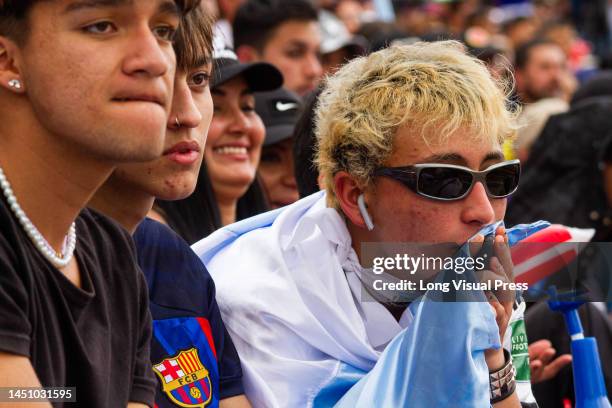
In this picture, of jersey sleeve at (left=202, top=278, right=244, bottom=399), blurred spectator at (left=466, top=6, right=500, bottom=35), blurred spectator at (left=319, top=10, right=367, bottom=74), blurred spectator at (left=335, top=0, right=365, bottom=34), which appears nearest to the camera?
jersey sleeve at (left=202, top=278, right=244, bottom=399)

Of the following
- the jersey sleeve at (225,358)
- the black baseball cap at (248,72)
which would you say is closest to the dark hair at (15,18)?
the jersey sleeve at (225,358)

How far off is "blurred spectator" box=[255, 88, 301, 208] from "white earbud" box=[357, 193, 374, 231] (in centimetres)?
164

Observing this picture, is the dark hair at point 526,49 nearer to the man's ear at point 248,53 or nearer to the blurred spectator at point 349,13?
the blurred spectator at point 349,13

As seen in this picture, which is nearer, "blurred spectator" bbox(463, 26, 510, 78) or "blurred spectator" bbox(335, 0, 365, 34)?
"blurred spectator" bbox(463, 26, 510, 78)

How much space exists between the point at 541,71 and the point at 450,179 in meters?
7.67

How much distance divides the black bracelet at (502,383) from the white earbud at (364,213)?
54 cm

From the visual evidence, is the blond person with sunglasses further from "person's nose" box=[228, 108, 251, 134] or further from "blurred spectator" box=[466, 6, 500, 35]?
"blurred spectator" box=[466, 6, 500, 35]

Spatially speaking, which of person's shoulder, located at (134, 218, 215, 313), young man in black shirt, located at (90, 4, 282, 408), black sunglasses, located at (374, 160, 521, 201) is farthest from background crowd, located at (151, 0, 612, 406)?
person's shoulder, located at (134, 218, 215, 313)

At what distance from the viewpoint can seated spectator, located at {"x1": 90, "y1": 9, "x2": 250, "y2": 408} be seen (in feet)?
8.55

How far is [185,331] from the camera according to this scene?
264cm

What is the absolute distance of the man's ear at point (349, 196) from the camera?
10.0 feet

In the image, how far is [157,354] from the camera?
261 centimetres

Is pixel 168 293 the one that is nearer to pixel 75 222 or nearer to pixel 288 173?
pixel 75 222

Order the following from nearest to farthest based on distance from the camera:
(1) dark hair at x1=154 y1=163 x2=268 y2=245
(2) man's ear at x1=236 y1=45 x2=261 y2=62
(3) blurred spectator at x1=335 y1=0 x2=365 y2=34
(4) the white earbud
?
(4) the white earbud, (1) dark hair at x1=154 y1=163 x2=268 y2=245, (2) man's ear at x1=236 y1=45 x2=261 y2=62, (3) blurred spectator at x1=335 y1=0 x2=365 y2=34
